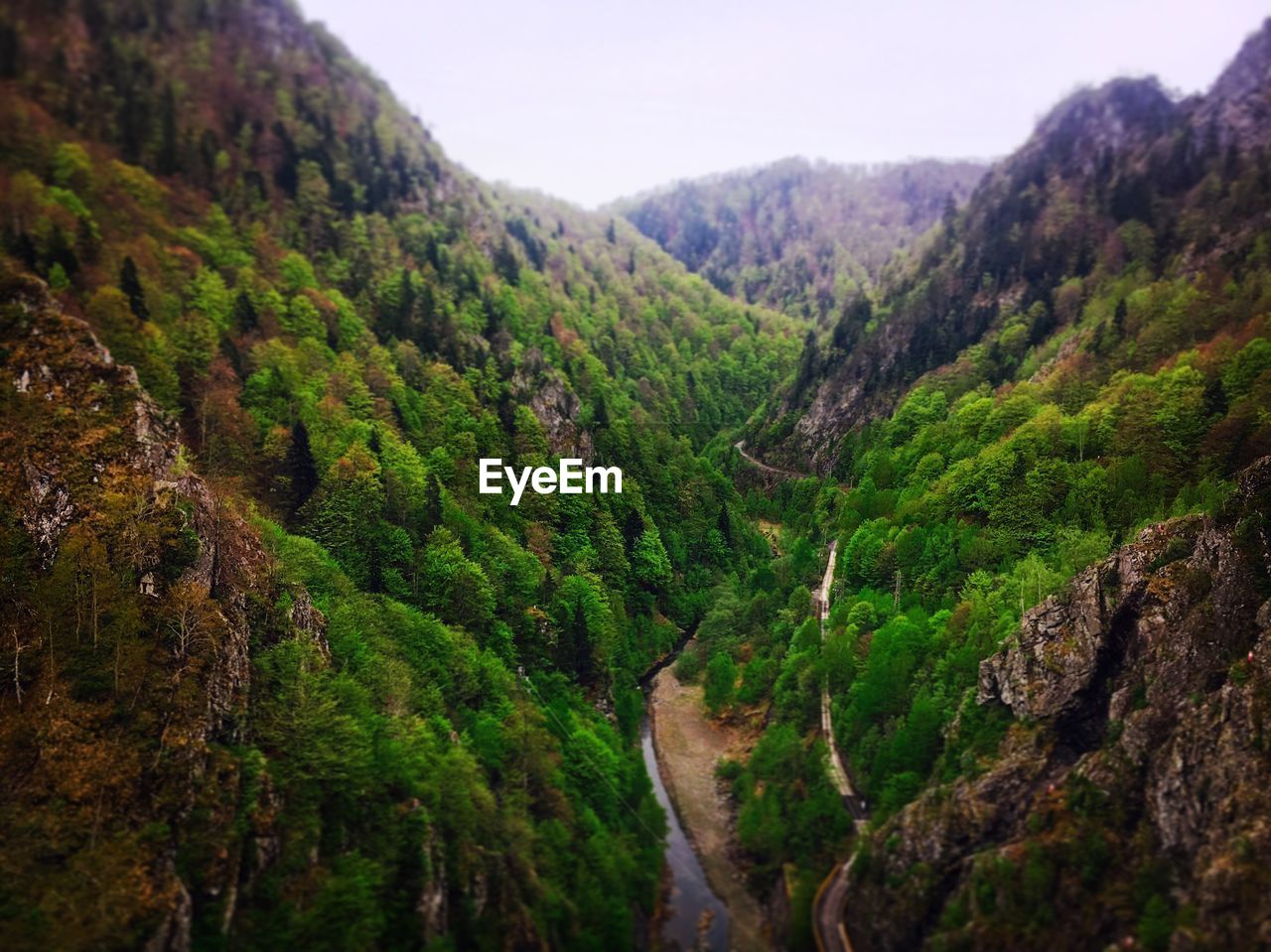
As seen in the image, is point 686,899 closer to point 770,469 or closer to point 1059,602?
point 1059,602

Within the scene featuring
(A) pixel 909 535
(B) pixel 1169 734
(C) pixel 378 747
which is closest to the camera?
(B) pixel 1169 734

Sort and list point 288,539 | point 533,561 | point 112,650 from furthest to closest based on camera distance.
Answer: point 533,561 < point 288,539 < point 112,650

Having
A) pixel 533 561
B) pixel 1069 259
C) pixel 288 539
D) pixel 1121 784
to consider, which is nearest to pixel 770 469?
pixel 1069 259

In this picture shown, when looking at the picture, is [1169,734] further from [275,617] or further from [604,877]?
[275,617]

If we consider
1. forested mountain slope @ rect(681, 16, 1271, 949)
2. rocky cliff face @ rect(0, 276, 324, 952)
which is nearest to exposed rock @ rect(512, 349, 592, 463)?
forested mountain slope @ rect(681, 16, 1271, 949)

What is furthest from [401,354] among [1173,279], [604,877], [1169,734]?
[1173,279]

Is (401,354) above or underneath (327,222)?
underneath
